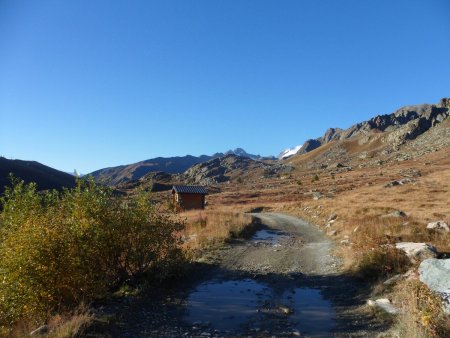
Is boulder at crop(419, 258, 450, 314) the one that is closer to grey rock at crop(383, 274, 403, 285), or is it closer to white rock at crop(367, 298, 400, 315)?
white rock at crop(367, 298, 400, 315)

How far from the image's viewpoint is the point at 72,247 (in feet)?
33.0

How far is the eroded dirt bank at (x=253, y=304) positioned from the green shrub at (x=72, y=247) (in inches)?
49.4

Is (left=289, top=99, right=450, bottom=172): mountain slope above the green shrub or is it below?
above

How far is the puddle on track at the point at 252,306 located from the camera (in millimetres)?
9367

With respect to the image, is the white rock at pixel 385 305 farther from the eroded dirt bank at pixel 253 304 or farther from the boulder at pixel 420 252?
the boulder at pixel 420 252

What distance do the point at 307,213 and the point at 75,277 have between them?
29752 mm

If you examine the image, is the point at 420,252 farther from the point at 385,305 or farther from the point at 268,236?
the point at 268,236

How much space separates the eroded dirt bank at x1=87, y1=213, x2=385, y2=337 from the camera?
8.86 m

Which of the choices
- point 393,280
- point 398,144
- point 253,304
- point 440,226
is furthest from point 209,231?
point 398,144

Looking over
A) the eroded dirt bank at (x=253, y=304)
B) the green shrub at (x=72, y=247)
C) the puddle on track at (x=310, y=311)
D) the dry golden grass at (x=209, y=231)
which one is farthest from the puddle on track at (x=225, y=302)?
the dry golden grass at (x=209, y=231)

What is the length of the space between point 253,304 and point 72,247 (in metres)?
5.58

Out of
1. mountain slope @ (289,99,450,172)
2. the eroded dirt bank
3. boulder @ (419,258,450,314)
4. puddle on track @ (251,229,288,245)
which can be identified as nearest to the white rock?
the eroded dirt bank

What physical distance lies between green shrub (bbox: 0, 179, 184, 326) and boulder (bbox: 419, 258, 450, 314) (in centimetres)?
799

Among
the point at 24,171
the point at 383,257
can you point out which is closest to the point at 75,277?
the point at 383,257
